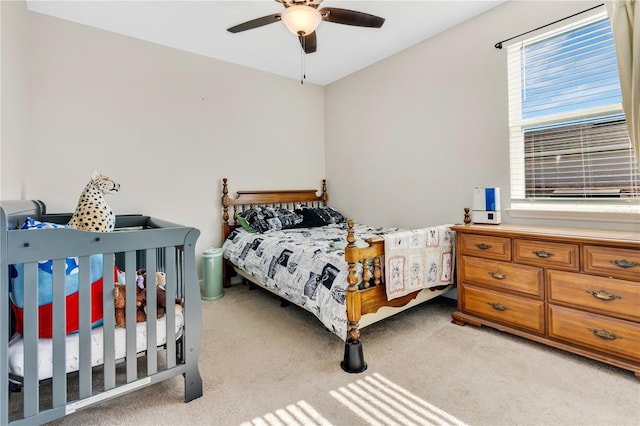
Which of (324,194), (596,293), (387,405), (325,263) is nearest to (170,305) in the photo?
(325,263)

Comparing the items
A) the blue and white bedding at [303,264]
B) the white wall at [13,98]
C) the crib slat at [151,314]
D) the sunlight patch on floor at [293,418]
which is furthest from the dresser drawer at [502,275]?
the white wall at [13,98]

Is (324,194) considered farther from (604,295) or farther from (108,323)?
(108,323)

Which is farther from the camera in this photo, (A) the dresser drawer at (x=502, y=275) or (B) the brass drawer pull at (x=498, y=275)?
(B) the brass drawer pull at (x=498, y=275)

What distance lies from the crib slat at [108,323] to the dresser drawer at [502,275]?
7.72ft

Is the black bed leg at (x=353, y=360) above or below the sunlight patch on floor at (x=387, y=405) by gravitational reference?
above

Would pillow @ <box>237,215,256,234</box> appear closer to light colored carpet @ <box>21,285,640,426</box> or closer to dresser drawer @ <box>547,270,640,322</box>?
light colored carpet @ <box>21,285,640,426</box>

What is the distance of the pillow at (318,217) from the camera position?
3764 millimetres

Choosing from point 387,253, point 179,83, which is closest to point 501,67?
point 387,253

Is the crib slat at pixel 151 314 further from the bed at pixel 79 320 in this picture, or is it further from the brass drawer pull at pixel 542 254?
the brass drawer pull at pixel 542 254

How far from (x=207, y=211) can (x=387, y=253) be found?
2325 millimetres

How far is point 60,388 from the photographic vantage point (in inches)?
51.3

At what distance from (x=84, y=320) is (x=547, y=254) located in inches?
103

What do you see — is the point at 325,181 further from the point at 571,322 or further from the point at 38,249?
the point at 38,249

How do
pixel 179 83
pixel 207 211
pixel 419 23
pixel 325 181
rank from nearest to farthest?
1. pixel 419 23
2. pixel 179 83
3. pixel 207 211
4. pixel 325 181
